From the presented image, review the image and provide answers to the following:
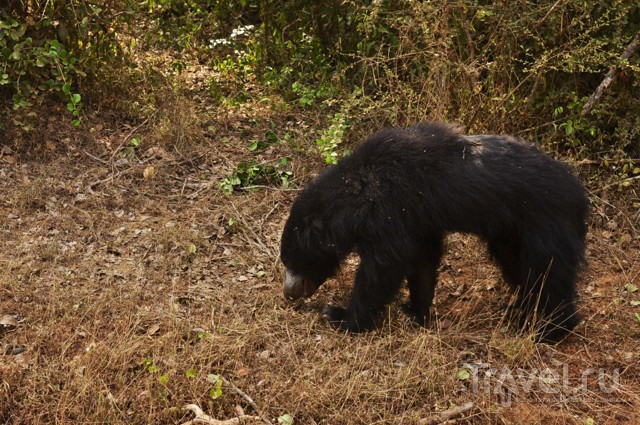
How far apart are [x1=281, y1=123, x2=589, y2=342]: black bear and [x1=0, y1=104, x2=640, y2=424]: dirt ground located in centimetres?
32

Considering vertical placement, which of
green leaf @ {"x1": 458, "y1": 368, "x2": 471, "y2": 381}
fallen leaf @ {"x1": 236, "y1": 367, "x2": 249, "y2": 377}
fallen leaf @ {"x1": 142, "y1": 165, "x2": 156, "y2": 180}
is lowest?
fallen leaf @ {"x1": 142, "y1": 165, "x2": 156, "y2": 180}

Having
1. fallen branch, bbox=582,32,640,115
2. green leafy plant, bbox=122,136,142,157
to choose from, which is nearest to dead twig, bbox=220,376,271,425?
green leafy plant, bbox=122,136,142,157

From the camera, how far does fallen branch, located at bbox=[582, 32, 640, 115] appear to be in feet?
20.7

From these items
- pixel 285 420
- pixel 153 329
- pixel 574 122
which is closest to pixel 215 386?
pixel 285 420

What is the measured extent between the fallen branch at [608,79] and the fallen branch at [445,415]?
313cm

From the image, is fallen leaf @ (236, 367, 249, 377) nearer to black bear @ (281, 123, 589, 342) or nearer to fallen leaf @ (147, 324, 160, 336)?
fallen leaf @ (147, 324, 160, 336)

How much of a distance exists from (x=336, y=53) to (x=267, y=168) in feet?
4.77

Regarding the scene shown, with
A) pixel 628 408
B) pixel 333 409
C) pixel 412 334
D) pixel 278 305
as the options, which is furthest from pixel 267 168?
pixel 628 408

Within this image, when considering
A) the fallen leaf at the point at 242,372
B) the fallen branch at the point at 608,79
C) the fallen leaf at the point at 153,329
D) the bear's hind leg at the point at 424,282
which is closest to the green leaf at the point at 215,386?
the fallen leaf at the point at 242,372

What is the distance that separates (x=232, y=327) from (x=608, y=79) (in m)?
3.55

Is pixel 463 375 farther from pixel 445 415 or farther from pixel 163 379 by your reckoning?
pixel 163 379

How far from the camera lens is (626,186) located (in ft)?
22.0

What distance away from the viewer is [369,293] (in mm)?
4977

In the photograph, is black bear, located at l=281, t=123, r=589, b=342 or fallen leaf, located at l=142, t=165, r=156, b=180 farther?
fallen leaf, located at l=142, t=165, r=156, b=180
